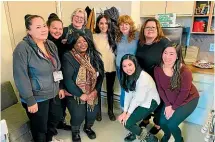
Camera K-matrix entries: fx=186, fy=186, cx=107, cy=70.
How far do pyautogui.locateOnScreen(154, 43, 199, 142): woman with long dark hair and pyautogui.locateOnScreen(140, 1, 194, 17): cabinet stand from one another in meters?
0.93

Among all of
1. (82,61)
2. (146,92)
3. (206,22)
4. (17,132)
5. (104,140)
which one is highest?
(206,22)

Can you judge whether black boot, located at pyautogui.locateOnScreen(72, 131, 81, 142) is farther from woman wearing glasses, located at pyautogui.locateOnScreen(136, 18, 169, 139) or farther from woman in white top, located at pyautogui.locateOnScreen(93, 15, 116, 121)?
woman wearing glasses, located at pyautogui.locateOnScreen(136, 18, 169, 139)

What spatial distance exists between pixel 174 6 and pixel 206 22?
43 centimetres

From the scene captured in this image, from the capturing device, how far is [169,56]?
1572 millimetres

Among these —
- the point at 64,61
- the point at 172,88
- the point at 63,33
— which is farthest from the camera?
the point at 63,33

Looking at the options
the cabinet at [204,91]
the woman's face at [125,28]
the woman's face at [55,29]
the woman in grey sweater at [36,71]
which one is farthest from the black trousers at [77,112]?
the cabinet at [204,91]

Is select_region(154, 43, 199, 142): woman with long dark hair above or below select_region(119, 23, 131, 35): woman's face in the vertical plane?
below

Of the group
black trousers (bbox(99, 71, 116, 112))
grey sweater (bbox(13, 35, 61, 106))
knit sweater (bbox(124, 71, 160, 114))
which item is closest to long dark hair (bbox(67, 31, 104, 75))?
grey sweater (bbox(13, 35, 61, 106))

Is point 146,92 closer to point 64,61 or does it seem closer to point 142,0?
point 64,61

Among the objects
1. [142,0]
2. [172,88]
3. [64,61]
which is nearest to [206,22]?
[142,0]

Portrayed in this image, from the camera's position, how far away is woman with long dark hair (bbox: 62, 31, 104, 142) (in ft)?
5.73

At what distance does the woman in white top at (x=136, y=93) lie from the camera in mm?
1664

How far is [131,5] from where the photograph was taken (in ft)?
8.21

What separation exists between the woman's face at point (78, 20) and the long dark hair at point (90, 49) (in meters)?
0.19
